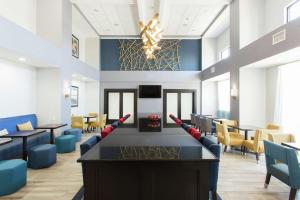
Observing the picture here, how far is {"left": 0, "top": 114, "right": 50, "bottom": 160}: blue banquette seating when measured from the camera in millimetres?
4127

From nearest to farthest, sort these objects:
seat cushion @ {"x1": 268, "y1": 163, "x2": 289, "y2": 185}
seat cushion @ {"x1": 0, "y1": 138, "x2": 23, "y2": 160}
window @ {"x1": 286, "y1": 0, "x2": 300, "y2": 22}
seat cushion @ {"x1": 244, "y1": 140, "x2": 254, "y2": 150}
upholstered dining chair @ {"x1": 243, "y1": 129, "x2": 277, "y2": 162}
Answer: seat cushion @ {"x1": 268, "y1": 163, "x2": 289, "y2": 185}
seat cushion @ {"x1": 0, "y1": 138, "x2": 23, "y2": 160}
upholstered dining chair @ {"x1": 243, "y1": 129, "x2": 277, "y2": 162}
seat cushion @ {"x1": 244, "y1": 140, "x2": 254, "y2": 150}
window @ {"x1": 286, "y1": 0, "x2": 300, "y2": 22}

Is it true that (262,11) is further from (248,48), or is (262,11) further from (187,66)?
(187,66)

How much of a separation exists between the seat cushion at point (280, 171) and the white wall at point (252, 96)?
3604mm

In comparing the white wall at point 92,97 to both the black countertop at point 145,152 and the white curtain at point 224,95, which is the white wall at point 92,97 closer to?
the white curtain at point 224,95

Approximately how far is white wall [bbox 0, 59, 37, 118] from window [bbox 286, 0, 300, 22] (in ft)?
26.1

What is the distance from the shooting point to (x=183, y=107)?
465 inches

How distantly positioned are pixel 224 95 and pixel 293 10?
5069mm

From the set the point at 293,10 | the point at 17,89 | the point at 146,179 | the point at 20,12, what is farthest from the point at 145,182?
the point at 293,10

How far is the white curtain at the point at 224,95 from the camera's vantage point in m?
9.70

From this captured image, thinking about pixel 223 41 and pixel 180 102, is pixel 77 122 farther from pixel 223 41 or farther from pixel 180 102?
pixel 223 41

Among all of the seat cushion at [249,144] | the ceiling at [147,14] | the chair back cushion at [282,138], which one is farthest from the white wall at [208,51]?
the chair back cushion at [282,138]

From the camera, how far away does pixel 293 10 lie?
5.60 m

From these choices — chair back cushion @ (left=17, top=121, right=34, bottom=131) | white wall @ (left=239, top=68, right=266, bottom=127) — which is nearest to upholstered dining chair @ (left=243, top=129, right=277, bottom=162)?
white wall @ (left=239, top=68, right=266, bottom=127)

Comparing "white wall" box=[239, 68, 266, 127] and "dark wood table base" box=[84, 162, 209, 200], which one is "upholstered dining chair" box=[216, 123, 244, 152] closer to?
"white wall" box=[239, 68, 266, 127]
